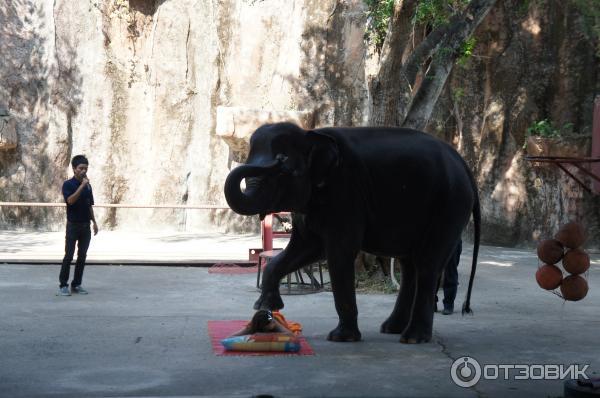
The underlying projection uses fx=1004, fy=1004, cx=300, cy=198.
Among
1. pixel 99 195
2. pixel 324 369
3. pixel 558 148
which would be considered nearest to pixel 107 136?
pixel 99 195

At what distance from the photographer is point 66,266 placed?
1171 centimetres

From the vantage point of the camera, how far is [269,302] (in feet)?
27.9

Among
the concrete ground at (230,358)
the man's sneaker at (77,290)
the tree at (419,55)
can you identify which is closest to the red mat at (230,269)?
the concrete ground at (230,358)

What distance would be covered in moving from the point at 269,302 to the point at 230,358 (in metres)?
0.84

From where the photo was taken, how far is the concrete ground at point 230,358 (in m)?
6.83

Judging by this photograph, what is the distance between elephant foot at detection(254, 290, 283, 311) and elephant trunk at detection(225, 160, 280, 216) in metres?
0.86

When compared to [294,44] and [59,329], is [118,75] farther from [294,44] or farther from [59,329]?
[59,329]

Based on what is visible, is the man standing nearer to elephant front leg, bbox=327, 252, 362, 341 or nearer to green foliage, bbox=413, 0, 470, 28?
elephant front leg, bbox=327, 252, 362, 341

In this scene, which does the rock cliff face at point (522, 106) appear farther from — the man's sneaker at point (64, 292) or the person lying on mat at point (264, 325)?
the person lying on mat at point (264, 325)

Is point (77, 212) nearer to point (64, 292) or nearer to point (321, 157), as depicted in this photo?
point (64, 292)

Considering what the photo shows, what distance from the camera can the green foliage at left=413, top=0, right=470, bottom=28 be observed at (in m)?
13.2

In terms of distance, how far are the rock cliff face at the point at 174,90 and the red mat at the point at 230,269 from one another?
6376mm

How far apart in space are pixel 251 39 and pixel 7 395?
16928 millimetres

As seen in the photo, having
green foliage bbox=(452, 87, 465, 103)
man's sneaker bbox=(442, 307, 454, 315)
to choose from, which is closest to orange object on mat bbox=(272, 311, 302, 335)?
man's sneaker bbox=(442, 307, 454, 315)
